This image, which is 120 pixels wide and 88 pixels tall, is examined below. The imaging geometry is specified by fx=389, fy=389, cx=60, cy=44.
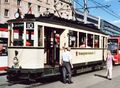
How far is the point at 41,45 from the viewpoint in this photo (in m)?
17.6

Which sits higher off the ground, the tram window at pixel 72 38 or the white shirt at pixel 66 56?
the tram window at pixel 72 38

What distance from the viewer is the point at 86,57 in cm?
2308

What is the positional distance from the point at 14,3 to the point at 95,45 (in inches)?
1718

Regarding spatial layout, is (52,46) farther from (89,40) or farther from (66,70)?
(89,40)

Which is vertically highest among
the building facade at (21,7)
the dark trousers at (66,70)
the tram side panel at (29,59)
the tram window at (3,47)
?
the building facade at (21,7)

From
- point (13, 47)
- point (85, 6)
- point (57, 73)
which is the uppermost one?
point (85, 6)

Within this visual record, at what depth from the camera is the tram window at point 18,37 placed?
1762cm

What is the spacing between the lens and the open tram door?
19.1m

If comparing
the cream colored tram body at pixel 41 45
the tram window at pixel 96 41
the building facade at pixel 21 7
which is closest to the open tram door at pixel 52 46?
the cream colored tram body at pixel 41 45

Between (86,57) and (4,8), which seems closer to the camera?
(86,57)

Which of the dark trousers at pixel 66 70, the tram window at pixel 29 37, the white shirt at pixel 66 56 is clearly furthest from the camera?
the dark trousers at pixel 66 70

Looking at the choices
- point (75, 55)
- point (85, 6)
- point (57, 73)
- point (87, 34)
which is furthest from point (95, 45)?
point (85, 6)

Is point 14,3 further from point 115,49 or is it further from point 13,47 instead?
point 13,47

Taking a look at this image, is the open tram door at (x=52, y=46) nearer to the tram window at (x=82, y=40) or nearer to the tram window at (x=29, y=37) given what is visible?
the tram window at (x=29, y=37)
